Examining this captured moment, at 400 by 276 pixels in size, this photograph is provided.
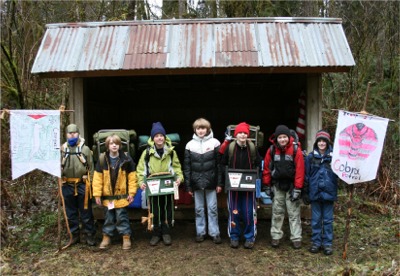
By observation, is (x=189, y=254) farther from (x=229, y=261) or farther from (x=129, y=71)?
(x=129, y=71)

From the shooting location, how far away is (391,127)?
8.99 meters

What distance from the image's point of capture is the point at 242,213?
204 inches

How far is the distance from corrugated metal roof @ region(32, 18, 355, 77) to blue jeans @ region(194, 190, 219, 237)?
5.76ft

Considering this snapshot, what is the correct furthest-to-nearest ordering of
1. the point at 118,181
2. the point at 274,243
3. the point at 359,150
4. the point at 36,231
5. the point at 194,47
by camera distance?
the point at 36,231
the point at 194,47
the point at 274,243
the point at 118,181
the point at 359,150

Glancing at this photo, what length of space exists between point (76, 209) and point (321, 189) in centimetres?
332

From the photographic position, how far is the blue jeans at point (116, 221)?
5184mm

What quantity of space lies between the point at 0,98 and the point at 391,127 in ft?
29.0

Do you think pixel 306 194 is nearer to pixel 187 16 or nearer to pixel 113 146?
pixel 113 146

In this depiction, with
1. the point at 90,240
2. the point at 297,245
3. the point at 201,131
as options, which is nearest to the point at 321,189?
the point at 297,245

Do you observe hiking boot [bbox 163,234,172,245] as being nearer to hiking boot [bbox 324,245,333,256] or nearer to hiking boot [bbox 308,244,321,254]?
hiking boot [bbox 308,244,321,254]

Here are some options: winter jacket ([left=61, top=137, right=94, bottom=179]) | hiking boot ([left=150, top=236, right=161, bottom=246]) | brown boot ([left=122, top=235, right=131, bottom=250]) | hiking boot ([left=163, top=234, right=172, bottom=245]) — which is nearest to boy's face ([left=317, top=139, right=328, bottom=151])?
hiking boot ([left=163, top=234, right=172, bottom=245])

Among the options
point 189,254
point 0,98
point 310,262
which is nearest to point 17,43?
point 0,98

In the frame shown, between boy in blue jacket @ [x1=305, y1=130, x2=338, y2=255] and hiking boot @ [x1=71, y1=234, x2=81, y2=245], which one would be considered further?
hiking boot @ [x1=71, y1=234, x2=81, y2=245]

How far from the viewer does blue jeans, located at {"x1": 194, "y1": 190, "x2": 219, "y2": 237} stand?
523cm
